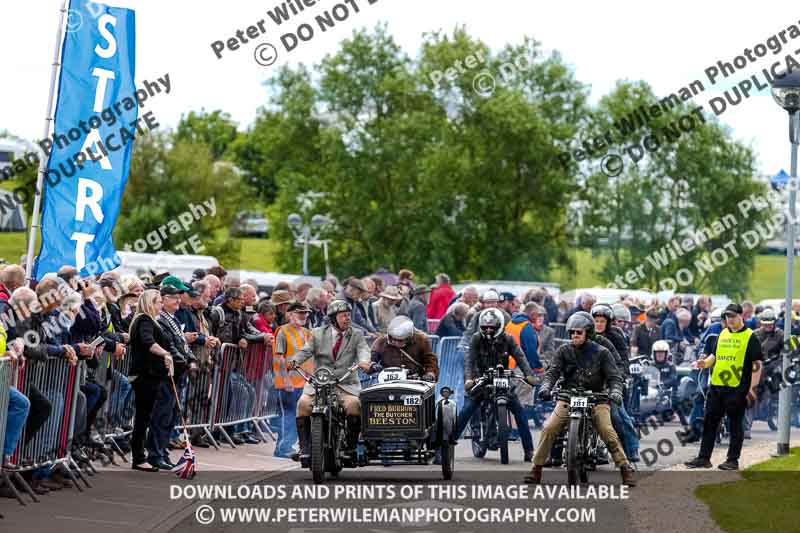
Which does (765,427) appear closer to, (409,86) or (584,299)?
(584,299)

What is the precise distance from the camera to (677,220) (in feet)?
285

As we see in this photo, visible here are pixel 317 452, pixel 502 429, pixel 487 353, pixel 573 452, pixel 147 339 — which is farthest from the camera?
pixel 487 353

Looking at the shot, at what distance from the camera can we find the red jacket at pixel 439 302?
28469 millimetres

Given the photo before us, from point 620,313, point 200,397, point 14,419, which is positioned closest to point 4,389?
point 14,419

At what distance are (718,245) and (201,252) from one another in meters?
28.8

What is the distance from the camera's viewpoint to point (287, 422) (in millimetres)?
18594

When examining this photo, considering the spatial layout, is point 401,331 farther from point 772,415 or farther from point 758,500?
point 772,415

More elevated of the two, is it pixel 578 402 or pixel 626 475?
pixel 578 402

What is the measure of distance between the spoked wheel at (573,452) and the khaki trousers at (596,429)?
30cm

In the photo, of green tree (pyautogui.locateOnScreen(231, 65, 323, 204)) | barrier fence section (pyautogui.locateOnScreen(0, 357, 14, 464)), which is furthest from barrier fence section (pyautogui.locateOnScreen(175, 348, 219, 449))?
green tree (pyautogui.locateOnScreen(231, 65, 323, 204))

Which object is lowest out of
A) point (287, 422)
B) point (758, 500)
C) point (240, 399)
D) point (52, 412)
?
point (758, 500)

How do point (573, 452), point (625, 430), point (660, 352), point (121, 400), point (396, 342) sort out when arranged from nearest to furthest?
point (573, 452), point (121, 400), point (396, 342), point (625, 430), point (660, 352)

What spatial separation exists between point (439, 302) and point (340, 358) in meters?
12.3

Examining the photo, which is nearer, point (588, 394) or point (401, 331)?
point (588, 394)
